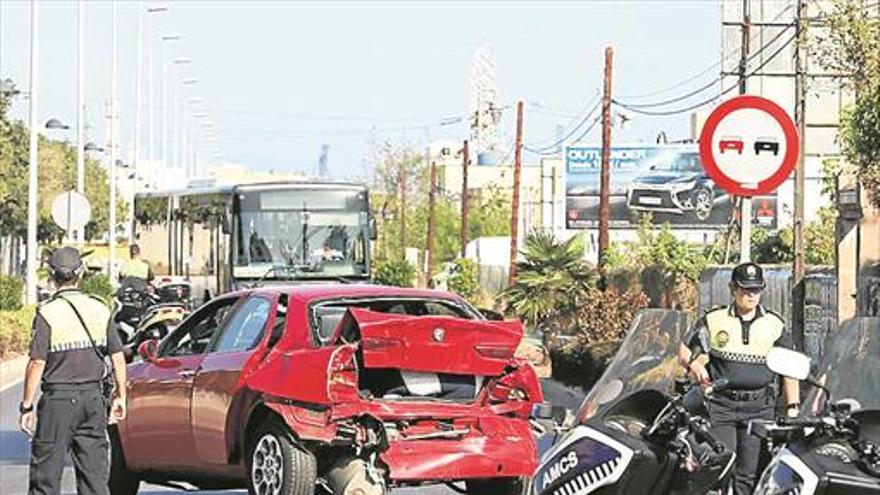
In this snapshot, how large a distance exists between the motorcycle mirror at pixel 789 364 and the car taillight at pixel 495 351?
18.9ft

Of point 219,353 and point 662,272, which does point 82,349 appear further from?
point 662,272

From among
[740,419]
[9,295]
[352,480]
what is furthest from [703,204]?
[740,419]

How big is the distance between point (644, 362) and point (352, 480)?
10.3 ft

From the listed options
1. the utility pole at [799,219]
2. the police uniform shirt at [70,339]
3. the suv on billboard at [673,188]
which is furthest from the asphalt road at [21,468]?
the suv on billboard at [673,188]

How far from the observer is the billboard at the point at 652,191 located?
256 feet

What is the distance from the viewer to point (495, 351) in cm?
1240

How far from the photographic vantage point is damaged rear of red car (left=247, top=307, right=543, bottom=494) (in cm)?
1202

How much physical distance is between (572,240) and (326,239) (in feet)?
15.8

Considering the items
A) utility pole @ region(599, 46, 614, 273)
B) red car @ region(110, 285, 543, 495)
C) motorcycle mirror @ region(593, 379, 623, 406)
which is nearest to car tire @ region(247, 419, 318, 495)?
red car @ region(110, 285, 543, 495)

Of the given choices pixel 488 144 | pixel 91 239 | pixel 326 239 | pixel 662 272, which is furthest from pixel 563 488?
pixel 488 144

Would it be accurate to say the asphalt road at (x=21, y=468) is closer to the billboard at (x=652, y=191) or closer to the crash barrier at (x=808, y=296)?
the crash barrier at (x=808, y=296)

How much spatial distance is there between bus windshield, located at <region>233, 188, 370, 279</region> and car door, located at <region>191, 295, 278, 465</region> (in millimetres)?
19330

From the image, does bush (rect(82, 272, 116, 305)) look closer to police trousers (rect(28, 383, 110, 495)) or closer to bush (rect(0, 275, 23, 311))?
bush (rect(0, 275, 23, 311))

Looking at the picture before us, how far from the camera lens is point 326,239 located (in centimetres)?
3344
